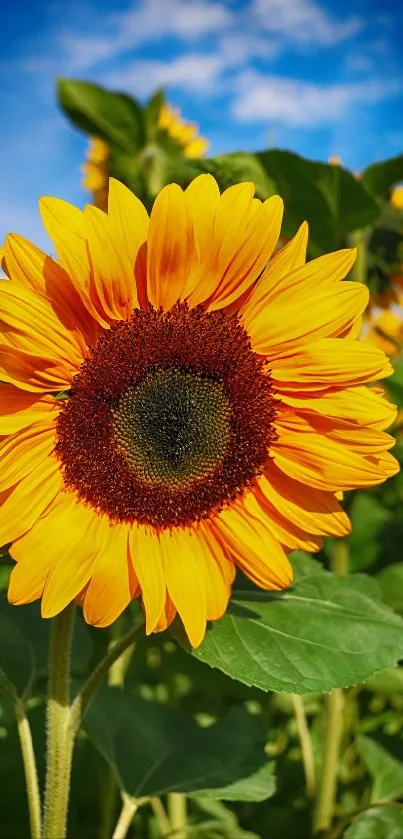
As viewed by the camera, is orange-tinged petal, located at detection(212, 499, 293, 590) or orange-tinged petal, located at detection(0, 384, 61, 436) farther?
orange-tinged petal, located at detection(212, 499, 293, 590)

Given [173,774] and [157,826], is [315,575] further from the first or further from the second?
[157,826]

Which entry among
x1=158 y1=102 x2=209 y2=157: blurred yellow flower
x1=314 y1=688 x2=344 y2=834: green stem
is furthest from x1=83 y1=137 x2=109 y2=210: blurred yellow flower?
x1=314 y1=688 x2=344 y2=834: green stem

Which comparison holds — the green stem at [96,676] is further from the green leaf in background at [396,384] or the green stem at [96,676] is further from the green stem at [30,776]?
the green leaf in background at [396,384]

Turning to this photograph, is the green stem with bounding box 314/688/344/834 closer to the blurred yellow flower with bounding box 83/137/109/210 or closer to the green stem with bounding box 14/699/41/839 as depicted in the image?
the green stem with bounding box 14/699/41/839

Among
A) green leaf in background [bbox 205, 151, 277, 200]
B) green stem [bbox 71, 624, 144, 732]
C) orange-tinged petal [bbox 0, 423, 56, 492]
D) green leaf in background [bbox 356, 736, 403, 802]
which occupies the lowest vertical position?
green leaf in background [bbox 356, 736, 403, 802]

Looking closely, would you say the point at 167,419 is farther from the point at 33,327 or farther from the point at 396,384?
the point at 396,384

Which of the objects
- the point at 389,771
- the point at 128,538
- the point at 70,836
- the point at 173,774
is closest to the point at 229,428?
the point at 128,538

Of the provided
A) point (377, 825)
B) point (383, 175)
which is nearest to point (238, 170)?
point (383, 175)
